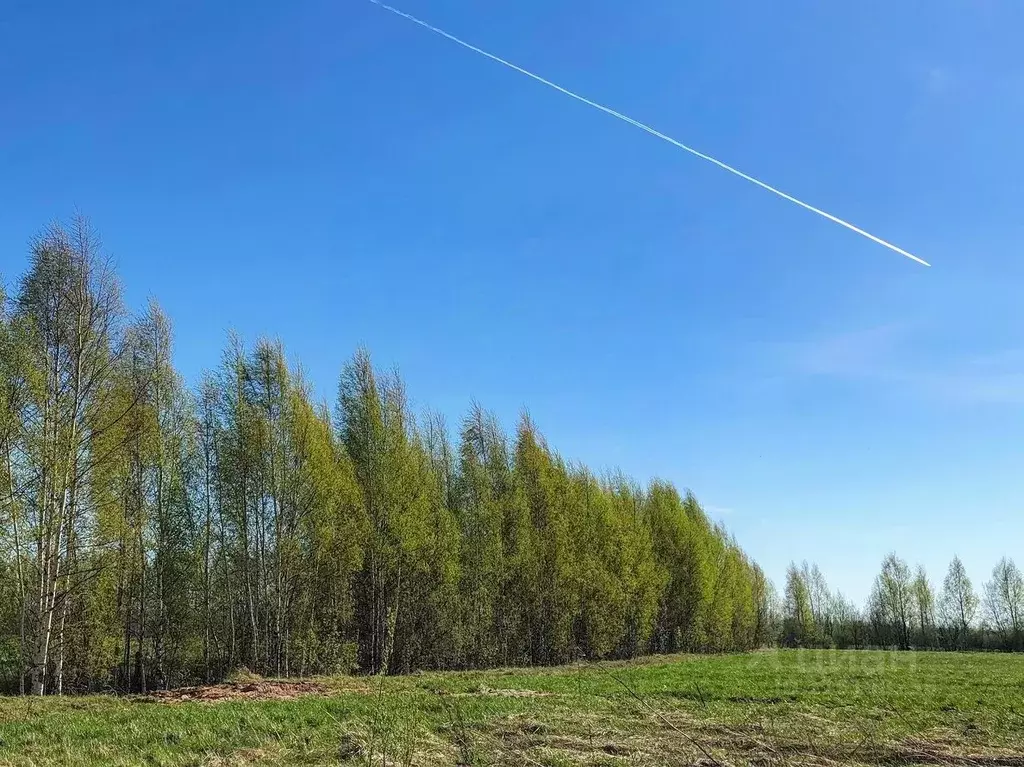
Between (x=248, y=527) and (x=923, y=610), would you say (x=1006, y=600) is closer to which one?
(x=923, y=610)

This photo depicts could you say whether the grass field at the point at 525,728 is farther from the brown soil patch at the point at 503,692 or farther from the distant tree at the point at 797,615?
the distant tree at the point at 797,615

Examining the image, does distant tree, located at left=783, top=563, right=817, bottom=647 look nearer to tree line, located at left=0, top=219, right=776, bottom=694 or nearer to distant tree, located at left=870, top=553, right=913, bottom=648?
distant tree, located at left=870, top=553, right=913, bottom=648

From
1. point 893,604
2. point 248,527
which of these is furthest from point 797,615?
point 248,527

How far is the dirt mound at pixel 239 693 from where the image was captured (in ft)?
52.4

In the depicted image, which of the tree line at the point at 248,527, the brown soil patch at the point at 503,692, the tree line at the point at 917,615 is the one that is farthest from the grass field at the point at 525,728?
the tree line at the point at 917,615

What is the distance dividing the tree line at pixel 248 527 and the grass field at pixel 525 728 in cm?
688

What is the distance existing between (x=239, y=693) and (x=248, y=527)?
12.8 meters

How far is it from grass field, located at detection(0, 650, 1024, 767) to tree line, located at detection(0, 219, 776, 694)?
271 inches

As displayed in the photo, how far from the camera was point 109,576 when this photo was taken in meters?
22.9

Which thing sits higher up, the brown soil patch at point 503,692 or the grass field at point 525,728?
the grass field at point 525,728

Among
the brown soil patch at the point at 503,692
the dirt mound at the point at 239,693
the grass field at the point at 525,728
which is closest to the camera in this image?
the grass field at the point at 525,728

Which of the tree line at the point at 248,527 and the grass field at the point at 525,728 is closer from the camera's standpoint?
the grass field at the point at 525,728

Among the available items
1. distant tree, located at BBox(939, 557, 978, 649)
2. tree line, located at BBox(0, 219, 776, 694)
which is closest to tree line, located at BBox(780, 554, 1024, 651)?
distant tree, located at BBox(939, 557, 978, 649)

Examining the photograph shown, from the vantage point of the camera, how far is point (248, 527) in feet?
95.0
